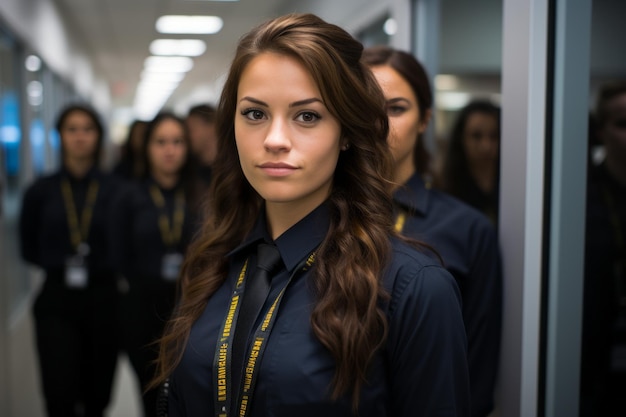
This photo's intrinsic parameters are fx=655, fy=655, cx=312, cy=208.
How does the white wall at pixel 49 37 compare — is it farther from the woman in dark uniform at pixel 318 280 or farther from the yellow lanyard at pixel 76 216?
the woman in dark uniform at pixel 318 280

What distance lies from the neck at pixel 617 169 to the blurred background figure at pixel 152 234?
199 centimetres

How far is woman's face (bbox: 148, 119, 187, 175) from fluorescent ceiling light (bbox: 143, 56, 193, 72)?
7.63 metres

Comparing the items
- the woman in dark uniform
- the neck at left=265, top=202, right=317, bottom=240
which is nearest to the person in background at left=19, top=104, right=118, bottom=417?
the woman in dark uniform

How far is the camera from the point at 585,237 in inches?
68.1

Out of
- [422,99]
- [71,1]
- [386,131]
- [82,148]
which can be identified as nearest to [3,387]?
[82,148]

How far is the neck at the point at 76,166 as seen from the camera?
367 cm

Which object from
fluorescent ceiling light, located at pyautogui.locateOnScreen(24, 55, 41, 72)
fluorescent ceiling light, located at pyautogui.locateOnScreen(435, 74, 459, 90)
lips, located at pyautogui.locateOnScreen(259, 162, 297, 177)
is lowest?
lips, located at pyautogui.locateOnScreen(259, 162, 297, 177)

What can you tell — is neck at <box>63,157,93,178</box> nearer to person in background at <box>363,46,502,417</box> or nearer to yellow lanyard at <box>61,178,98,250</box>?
yellow lanyard at <box>61,178,98,250</box>

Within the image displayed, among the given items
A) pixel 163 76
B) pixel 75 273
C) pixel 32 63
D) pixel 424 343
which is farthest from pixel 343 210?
pixel 163 76

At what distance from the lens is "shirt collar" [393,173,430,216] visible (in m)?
1.98

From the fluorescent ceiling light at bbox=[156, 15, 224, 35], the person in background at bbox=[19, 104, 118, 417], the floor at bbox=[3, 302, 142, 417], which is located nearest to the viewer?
the person in background at bbox=[19, 104, 118, 417]

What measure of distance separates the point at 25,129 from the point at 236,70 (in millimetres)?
4481

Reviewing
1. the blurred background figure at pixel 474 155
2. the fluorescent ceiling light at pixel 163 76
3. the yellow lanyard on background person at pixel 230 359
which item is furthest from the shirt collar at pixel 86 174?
the fluorescent ceiling light at pixel 163 76

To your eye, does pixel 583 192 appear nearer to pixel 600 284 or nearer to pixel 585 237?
pixel 585 237
